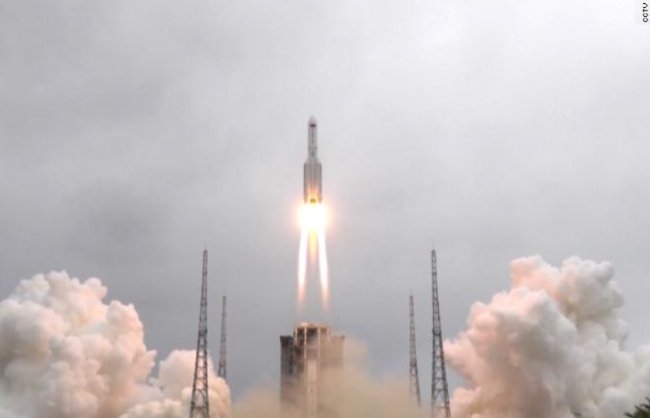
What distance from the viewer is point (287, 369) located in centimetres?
8919

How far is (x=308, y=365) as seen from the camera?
87.4m

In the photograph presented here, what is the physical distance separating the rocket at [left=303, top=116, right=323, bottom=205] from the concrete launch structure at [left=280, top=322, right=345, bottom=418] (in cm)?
1179

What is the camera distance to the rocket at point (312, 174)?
83938 mm

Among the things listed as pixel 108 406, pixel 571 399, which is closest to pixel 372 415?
pixel 571 399

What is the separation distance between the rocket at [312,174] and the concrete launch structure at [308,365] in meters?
11.8

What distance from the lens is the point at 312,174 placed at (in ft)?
275

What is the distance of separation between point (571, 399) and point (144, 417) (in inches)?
1365

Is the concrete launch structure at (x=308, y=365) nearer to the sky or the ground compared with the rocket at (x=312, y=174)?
nearer to the ground

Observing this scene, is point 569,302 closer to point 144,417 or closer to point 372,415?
point 372,415

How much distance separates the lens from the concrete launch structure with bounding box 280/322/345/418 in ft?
286

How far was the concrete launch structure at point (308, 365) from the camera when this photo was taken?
87.2 meters

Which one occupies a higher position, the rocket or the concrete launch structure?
the rocket

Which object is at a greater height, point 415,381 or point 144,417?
point 415,381

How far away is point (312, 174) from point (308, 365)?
54.5ft
